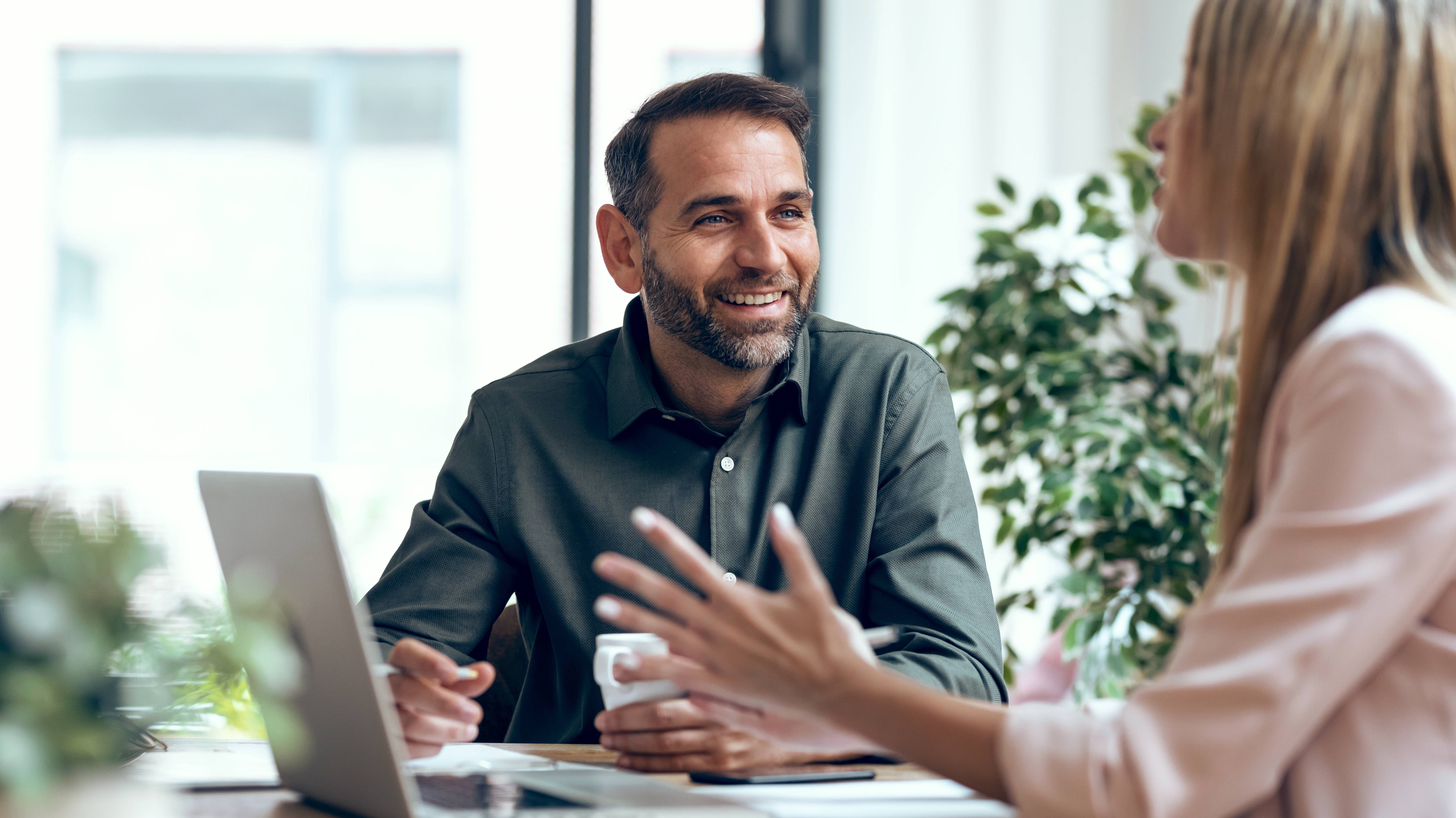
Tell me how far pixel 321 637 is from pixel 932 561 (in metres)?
0.78

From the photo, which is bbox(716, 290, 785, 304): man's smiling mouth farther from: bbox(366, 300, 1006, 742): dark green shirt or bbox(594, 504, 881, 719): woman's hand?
bbox(594, 504, 881, 719): woman's hand

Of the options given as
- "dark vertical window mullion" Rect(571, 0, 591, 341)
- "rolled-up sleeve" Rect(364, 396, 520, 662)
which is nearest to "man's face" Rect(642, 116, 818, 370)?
"rolled-up sleeve" Rect(364, 396, 520, 662)

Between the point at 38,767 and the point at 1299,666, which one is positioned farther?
the point at 1299,666

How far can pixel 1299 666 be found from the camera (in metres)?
0.69

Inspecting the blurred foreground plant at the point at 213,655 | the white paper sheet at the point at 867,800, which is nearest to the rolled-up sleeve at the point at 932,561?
the white paper sheet at the point at 867,800

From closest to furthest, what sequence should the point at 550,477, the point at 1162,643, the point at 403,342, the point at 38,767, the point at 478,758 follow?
the point at 38,767 → the point at 478,758 → the point at 550,477 → the point at 1162,643 → the point at 403,342

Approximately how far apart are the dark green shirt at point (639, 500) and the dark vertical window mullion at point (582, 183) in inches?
65.8

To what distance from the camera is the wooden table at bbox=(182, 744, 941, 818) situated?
0.90 metres

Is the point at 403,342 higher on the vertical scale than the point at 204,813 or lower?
lower

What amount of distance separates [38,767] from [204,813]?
0.39 metres

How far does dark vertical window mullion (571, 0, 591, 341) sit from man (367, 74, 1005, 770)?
1.55 m

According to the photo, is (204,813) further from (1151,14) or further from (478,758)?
(1151,14)

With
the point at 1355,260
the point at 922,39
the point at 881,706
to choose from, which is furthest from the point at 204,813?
the point at 922,39

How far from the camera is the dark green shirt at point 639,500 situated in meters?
1.48
